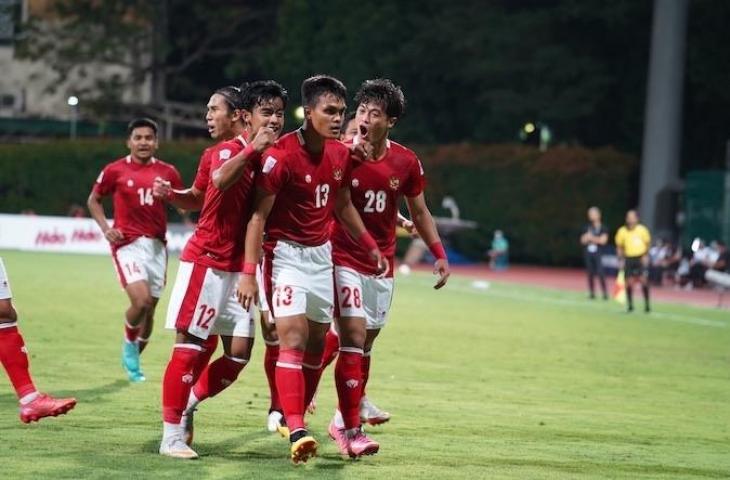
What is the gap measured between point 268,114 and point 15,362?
2503 millimetres

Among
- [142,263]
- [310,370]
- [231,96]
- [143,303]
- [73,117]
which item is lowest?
[143,303]

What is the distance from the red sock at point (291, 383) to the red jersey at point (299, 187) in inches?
29.1

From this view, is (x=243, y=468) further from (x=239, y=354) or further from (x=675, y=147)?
(x=675, y=147)

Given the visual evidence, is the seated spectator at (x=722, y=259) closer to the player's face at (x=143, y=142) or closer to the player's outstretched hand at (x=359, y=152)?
the player's face at (x=143, y=142)

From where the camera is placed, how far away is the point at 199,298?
9.41 m

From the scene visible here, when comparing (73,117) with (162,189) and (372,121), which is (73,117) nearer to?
(372,121)

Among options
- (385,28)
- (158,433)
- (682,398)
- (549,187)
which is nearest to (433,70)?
(385,28)

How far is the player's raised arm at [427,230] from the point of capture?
415 inches

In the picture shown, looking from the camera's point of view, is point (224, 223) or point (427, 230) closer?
point (224, 223)

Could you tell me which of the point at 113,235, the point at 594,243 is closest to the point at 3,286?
the point at 113,235

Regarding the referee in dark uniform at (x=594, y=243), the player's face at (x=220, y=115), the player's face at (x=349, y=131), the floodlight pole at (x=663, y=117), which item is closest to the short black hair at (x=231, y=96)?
the player's face at (x=220, y=115)

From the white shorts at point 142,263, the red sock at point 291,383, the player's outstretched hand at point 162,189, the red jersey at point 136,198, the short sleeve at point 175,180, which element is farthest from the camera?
the red jersey at point 136,198

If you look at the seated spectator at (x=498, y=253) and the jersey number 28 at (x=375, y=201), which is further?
the seated spectator at (x=498, y=253)

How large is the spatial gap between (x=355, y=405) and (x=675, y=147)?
40.4m
